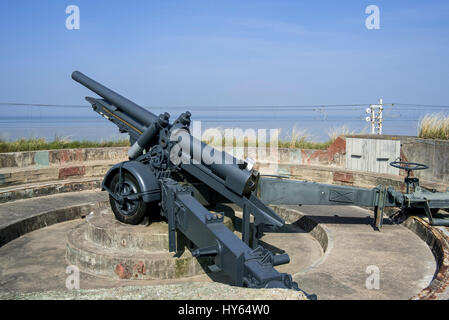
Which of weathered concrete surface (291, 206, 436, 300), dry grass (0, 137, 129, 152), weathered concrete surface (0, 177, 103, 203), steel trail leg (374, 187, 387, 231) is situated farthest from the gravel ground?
dry grass (0, 137, 129, 152)

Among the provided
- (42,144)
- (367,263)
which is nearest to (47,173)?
(42,144)

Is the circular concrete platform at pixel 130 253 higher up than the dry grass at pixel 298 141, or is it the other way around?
the dry grass at pixel 298 141

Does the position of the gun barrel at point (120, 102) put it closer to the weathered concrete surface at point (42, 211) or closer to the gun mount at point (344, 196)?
the weathered concrete surface at point (42, 211)

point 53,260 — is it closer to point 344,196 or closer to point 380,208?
point 344,196

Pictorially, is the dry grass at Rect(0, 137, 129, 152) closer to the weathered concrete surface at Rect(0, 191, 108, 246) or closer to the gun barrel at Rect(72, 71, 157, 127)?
the weathered concrete surface at Rect(0, 191, 108, 246)

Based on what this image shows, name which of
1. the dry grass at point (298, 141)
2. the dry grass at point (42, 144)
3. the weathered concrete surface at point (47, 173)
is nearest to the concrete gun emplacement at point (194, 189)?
the weathered concrete surface at point (47, 173)

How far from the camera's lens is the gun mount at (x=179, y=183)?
4305mm

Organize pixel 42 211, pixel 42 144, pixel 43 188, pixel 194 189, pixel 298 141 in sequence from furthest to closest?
pixel 298 141, pixel 42 144, pixel 43 188, pixel 42 211, pixel 194 189

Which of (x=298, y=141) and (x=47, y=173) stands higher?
(x=298, y=141)

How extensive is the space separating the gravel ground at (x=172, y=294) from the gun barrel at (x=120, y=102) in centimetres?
358

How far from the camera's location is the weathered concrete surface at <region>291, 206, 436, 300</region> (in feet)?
13.8

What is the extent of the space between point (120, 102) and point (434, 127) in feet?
23.5

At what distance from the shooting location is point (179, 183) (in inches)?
214

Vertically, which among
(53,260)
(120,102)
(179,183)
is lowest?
(53,260)
